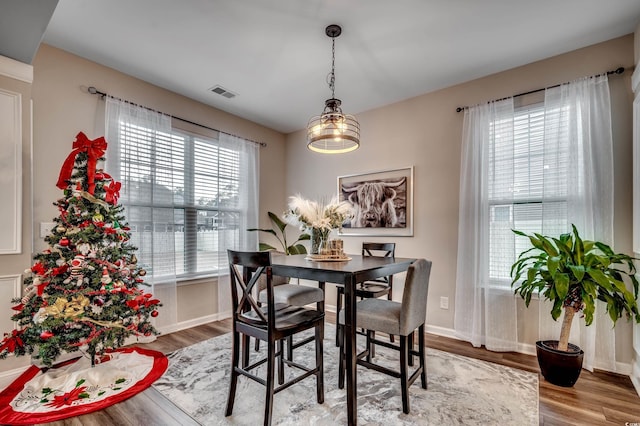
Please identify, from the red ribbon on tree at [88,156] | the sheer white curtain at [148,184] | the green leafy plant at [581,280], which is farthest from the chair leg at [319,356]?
the sheer white curtain at [148,184]

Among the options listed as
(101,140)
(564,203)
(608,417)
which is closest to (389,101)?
(564,203)

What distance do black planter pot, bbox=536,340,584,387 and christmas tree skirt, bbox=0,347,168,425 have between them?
9.90 feet

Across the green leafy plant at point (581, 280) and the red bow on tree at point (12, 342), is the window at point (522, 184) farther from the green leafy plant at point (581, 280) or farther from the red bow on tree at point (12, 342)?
the red bow on tree at point (12, 342)

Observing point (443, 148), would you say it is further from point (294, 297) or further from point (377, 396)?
point (377, 396)

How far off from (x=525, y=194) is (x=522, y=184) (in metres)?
0.10

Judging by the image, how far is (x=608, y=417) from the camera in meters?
1.96

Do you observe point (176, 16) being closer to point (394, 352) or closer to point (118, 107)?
point (118, 107)

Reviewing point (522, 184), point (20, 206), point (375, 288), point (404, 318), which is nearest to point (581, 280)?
point (522, 184)

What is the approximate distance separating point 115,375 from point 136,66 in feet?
9.10

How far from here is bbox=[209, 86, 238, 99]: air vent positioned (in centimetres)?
352

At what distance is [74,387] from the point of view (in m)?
2.20

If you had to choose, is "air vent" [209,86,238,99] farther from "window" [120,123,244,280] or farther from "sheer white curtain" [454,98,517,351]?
"sheer white curtain" [454,98,517,351]

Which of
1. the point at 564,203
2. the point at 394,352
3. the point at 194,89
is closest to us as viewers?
the point at 564,203

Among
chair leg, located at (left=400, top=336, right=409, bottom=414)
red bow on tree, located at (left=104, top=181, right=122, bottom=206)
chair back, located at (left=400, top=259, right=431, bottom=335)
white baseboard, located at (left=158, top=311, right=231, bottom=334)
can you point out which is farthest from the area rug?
red bow on tree, located at (left=104, top=181, right=122, bottom=206)
